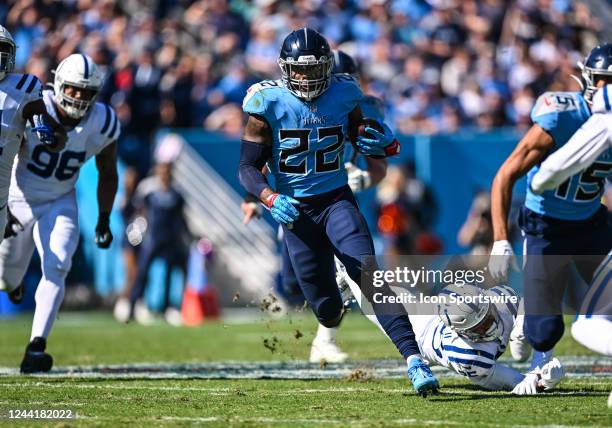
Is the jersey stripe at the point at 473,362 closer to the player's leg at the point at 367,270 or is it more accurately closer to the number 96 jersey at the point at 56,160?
the player's leg at the point at 367,270

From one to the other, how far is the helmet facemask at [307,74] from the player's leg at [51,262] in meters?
2.12

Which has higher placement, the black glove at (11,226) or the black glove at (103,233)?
the black glove at (11,226)

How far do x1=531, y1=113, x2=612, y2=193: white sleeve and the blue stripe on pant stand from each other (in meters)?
1.23

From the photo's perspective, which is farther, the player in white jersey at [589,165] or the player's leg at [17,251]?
the player's leg at [17,251]

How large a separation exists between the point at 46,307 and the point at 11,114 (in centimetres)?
131

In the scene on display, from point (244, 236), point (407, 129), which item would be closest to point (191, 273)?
point (244, 236)

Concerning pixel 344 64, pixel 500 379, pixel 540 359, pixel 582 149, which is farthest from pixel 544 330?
pixel 344 64

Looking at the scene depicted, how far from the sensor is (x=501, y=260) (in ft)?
18.1

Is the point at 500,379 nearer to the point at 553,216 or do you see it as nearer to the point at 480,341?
the point at 480,341

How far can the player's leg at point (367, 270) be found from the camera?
549 cm

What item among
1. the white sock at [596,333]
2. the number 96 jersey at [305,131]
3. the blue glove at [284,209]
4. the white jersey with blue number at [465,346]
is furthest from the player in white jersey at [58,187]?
the white sock at [596,333]

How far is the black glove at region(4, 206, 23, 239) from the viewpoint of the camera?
7252mm

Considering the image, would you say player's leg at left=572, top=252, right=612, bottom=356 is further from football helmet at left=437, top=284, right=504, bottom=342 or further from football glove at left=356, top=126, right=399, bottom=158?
football glove at left=356, top=126, right=399, bottom=158

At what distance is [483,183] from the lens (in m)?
13.6
